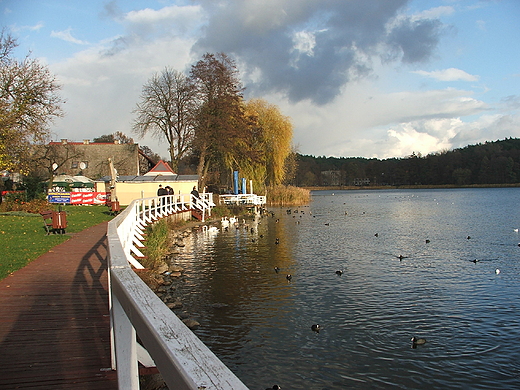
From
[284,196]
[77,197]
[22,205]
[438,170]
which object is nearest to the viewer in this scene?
[22,205]

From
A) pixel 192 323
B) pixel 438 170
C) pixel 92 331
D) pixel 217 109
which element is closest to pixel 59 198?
pixel 217 109

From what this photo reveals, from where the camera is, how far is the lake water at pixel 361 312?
758 centimetres

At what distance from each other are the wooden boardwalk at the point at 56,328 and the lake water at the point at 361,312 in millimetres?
2472

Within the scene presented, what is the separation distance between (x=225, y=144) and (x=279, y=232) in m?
19.1

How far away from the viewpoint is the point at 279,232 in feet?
86.7

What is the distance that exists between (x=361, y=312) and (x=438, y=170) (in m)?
146

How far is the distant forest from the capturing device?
13390 centimetres

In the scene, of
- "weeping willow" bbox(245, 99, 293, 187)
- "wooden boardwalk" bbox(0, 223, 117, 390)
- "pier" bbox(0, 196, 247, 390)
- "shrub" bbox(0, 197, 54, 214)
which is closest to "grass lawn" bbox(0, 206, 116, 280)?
"pier" bbox(0, 196, 247, 390)

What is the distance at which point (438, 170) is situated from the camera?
476ft

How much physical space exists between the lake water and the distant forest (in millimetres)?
96997

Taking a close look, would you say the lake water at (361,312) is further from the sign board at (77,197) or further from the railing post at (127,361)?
the sign board at (77,197)

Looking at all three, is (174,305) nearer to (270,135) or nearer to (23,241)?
(23,241)

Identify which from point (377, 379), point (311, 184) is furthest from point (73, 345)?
point (311, 184)

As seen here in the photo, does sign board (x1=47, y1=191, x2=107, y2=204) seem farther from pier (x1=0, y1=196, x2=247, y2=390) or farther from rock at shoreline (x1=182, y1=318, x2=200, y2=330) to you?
rock at shoreline (x1=182, y1=318, x2=200, y2=330)
